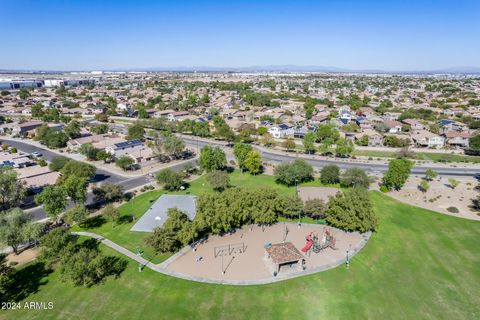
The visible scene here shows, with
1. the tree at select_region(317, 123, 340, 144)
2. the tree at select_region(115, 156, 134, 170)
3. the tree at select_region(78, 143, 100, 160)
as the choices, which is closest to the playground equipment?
the tree at select_region(115, 156, 134, 170)

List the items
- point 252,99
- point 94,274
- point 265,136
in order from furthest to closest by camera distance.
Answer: point 252,99 → point 265,136 → point 94,274

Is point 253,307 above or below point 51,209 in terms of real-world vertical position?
below

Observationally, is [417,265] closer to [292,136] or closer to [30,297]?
[30,297]

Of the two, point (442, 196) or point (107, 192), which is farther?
point (442, 196)

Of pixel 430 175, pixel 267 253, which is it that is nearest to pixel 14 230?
pixel 267 253

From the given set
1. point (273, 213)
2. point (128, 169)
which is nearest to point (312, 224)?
point (273, 213)

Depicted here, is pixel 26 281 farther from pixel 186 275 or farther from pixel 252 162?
pixel 252 162
